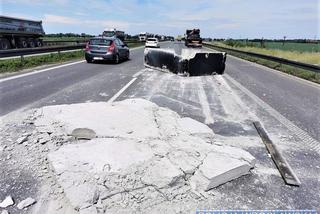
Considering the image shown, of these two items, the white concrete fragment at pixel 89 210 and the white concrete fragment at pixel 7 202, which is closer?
the white concrete fragment at pixel 89 210

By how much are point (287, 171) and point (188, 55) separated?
8.34 m

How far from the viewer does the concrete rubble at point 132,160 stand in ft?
8.82

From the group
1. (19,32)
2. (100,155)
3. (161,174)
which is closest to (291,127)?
(161,174)

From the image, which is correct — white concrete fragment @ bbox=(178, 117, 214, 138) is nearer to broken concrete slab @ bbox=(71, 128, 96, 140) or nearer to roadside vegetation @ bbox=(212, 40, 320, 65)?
broken concrete slab @ bbox=(71, 128, 96, 140)

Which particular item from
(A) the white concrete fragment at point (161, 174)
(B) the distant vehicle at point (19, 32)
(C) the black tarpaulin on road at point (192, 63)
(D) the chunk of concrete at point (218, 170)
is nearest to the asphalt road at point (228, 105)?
(D) the chunk of concrete at point (218, 170)

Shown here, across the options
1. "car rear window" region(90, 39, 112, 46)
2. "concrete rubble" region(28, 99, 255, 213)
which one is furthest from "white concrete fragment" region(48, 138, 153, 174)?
"car rear window" region(90, 39, 112, 46)

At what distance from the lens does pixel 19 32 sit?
80.4 ft

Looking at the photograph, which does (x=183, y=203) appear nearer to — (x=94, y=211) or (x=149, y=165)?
(x=149, y=165)

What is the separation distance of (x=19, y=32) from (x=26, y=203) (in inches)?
1051

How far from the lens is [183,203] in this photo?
2.70 metres

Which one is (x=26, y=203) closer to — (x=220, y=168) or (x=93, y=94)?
(x=220, y=168)

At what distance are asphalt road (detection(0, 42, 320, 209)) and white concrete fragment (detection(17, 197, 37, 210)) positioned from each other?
74.8 inches

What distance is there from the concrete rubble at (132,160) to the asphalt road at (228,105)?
31 centimetres

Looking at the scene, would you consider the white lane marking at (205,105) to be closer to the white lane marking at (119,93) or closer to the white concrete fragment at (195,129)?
the white concrete fragment at (195,129)
